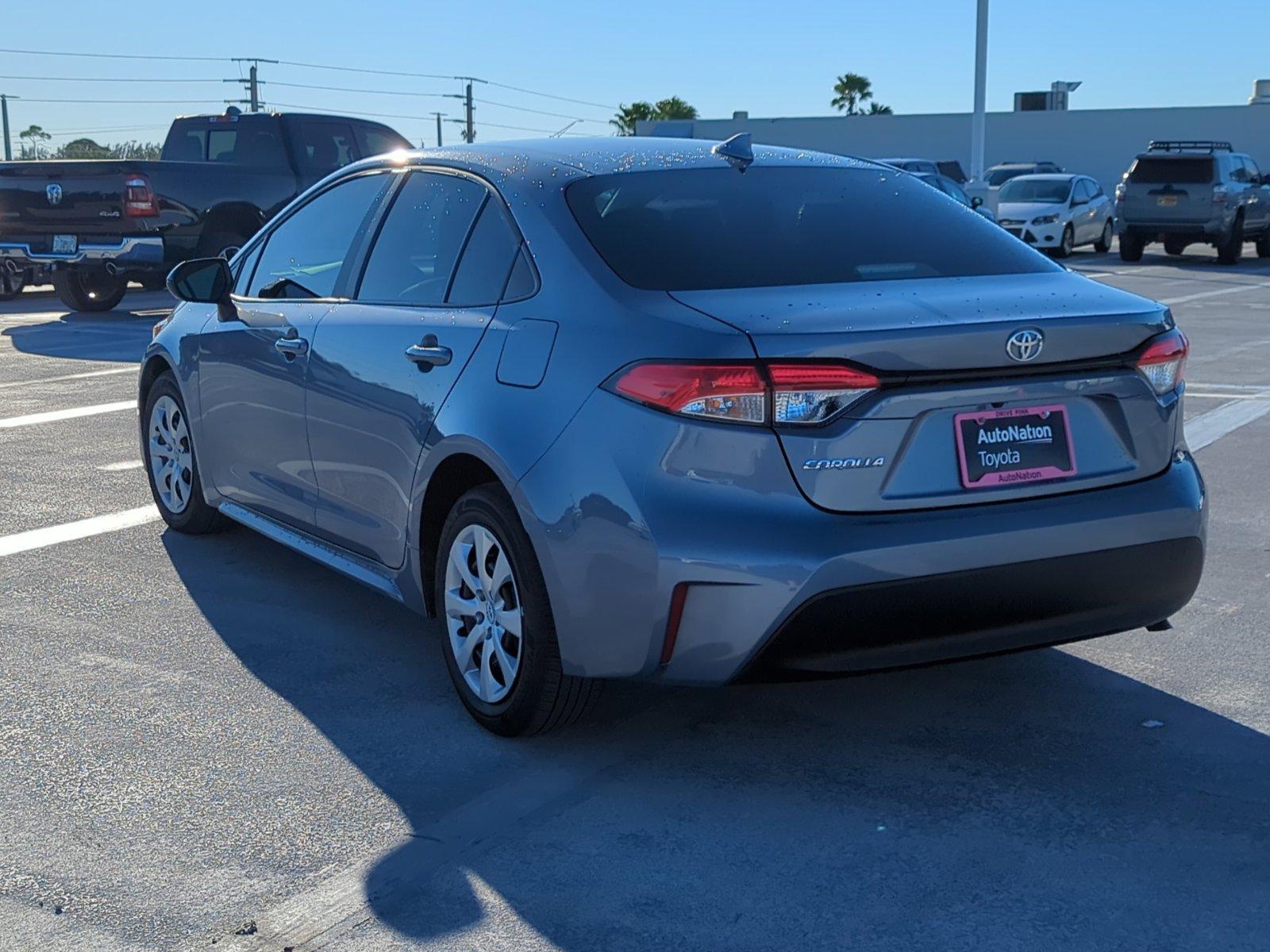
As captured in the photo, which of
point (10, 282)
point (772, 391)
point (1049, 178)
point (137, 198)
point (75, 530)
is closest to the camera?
point (772, 391)

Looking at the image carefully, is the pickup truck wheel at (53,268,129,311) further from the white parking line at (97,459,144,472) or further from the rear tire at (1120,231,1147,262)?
the rear tire at (1120,231,1147,262)

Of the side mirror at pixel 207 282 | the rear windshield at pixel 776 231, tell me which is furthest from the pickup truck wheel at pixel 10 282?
the rear windshield at pixel 776 231

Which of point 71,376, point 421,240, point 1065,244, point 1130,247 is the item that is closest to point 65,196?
point 71,376

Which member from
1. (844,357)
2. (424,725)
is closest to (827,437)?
(844,357)

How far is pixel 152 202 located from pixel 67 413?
6434 mm

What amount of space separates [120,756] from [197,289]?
2.26 m

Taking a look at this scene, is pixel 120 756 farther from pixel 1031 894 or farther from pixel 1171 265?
pixel 1171 265

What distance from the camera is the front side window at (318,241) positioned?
5.40 m

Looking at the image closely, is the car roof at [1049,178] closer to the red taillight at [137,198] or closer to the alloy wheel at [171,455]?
the red taillight at [137,198]

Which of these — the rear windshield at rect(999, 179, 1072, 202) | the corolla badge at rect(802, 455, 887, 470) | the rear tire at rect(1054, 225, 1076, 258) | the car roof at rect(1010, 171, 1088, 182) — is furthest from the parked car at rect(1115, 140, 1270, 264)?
the corolla badge at rect(802, 455, 887, 470)

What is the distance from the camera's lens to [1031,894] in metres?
3.42

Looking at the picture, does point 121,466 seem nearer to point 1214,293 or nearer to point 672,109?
point 1214,293

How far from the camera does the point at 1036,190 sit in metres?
29.8

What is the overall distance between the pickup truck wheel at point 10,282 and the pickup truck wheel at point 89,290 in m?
1.58
